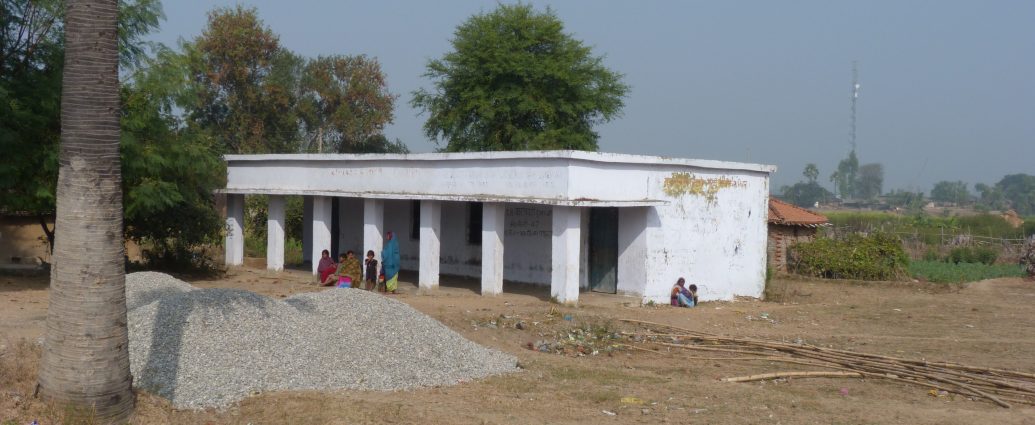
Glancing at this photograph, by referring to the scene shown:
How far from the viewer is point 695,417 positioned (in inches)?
384

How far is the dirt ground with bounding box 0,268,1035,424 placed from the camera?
31.0 feet

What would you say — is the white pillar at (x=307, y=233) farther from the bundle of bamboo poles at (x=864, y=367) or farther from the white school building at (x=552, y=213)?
the bundle of bamboo poles at (x=864, y=367)

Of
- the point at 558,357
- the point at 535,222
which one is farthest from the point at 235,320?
the point at 535,222

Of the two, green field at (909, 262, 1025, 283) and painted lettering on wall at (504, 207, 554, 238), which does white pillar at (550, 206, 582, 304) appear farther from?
green field at (909, 262, 1025, 283)

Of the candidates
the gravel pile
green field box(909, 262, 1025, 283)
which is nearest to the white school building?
the gravel pile

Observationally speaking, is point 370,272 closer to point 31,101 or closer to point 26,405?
point 31,101

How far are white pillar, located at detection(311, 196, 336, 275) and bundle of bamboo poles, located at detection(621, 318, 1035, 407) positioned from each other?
9743mm

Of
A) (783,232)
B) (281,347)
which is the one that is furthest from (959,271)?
(281,347)

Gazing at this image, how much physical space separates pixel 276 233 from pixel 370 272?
4.96 m

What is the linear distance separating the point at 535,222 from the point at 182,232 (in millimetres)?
8245

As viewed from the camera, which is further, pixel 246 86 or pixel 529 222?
pixel 246 86

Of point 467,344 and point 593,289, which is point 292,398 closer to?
point 467,344

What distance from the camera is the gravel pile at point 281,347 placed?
10.0 metres

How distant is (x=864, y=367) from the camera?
41.8ft
